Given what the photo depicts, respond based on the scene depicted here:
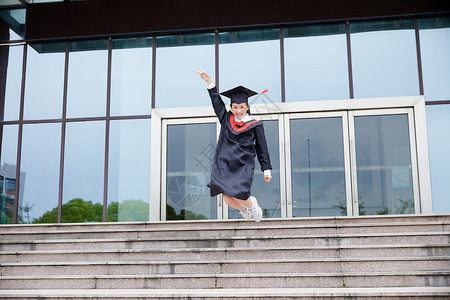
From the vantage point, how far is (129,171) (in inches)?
453

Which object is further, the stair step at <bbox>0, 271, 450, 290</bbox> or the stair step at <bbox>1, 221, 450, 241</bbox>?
the stair step at <bbox>1, 221, 450, 241</bbox>

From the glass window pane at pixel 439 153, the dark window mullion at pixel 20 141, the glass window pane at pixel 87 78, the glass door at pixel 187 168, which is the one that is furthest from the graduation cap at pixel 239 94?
the dark window mullion at pixel 20 141

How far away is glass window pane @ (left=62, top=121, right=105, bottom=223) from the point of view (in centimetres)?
1152

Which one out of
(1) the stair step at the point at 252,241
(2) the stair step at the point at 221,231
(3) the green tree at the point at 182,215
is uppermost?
(3) the green tree at the point at 182,215

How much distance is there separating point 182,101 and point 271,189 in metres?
2.65

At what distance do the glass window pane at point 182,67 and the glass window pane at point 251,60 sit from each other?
31 cm

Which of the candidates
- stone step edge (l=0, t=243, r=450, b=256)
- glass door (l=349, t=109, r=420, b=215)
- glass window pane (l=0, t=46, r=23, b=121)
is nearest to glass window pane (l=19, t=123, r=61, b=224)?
glass window pane (l=0, t=46, r=23, b=121)

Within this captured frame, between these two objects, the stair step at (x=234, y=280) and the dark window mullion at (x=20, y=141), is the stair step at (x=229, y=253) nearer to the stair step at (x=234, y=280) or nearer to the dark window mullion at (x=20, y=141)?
the stair step at (x=234, y=280)

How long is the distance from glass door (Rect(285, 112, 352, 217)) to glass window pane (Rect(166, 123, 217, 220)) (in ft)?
5.29

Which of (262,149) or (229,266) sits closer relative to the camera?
(262,149)

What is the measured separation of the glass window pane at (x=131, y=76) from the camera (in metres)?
11.8

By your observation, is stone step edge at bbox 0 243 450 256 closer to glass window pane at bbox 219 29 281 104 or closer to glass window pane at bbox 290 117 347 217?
glass window pane at bbox 290 117 347 217

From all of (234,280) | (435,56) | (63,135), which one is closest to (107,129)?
(63,135)

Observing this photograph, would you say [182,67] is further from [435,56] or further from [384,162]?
[435,56]
